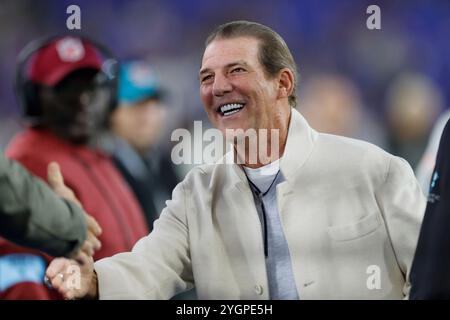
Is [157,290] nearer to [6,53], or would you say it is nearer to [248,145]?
[248,145]

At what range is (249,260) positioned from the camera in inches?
87.4

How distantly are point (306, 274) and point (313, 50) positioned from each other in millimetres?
688

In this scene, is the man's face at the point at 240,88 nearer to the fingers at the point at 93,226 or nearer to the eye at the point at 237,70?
the eye at the point at 237,70

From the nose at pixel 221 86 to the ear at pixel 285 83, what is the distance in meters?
0.16

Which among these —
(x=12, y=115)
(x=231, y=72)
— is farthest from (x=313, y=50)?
(x=12, y=115)

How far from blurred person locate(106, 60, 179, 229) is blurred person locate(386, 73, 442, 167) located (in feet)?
2.29

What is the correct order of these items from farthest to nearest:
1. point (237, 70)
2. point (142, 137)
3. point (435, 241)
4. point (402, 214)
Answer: point (142, 137) < point (237, 70) < point (402, 214) < point (435, 241)

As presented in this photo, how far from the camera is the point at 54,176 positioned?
2.33 meters

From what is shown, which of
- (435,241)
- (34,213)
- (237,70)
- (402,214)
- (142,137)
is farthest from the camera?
(142,137)

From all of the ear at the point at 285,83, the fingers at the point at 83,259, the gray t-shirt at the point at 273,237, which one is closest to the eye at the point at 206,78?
the ear at the point at 285,83

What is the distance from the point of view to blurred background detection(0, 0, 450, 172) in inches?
91.3

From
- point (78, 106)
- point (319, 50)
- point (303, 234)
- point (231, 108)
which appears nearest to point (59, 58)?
point (78, 106)

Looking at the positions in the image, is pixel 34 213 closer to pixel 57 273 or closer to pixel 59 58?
pixel 57 273

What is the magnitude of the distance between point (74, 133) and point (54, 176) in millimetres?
151
